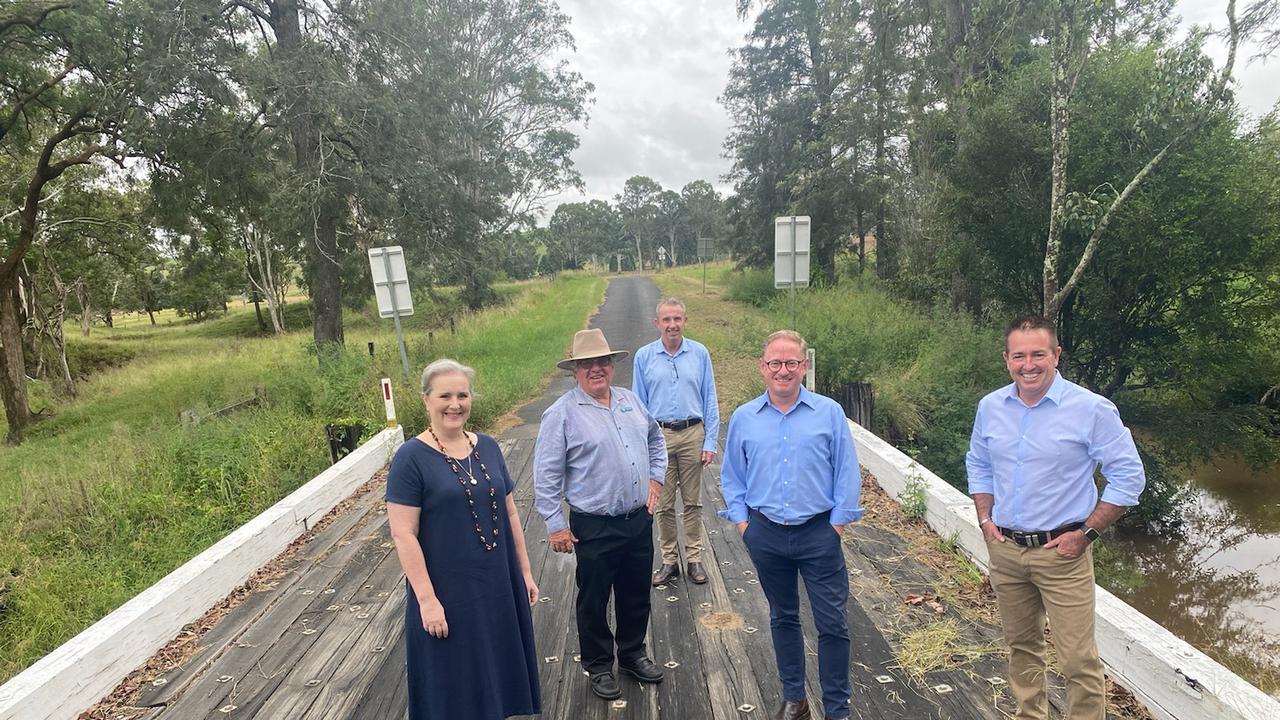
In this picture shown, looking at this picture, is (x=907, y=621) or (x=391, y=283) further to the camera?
(x=391, y=283)

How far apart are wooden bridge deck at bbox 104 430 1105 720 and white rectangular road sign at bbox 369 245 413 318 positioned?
534cm

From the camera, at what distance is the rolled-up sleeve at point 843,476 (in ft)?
8.71

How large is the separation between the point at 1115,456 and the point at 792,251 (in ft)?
21.5

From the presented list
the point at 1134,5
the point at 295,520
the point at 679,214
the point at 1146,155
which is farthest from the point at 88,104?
the point at 679,214

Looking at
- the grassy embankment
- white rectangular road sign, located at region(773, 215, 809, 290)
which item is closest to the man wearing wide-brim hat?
the grassy embankment

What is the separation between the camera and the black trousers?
3.00 meters

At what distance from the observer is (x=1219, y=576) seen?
756cm

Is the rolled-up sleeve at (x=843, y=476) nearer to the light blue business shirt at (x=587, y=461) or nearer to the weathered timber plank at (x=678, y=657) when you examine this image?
the light blue business shirt at (x=587, y=461)

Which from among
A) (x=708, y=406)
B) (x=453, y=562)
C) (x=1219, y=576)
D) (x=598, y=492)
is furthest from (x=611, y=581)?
(x=1219, y=576)

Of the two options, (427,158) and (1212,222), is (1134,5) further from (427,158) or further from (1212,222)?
(427,158)

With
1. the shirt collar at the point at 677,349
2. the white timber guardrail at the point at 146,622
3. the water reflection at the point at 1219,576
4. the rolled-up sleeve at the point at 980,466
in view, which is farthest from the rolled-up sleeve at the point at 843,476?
the water reflection at the point at 1219,576

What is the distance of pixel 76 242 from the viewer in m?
18.2

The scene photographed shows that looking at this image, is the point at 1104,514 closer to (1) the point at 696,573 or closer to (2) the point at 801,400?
(2) the point at 801,400

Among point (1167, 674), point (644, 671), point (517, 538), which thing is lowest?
point (644, 671)
